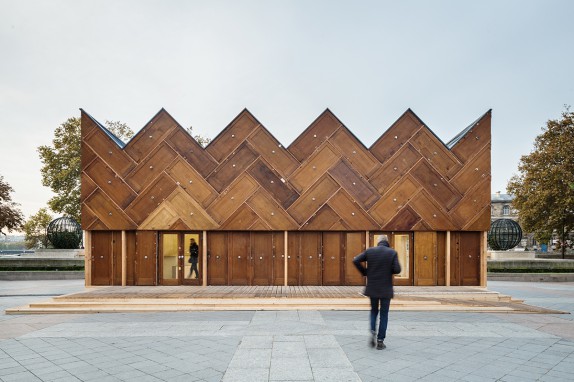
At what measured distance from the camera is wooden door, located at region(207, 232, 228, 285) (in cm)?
1335

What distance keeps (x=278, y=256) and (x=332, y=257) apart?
1.94m

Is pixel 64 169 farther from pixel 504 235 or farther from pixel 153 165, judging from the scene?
pixel 504 235

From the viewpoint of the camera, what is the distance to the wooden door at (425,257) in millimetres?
13406

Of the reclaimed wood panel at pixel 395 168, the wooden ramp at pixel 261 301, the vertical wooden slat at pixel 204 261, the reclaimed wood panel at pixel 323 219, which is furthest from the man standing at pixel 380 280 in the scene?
the vertical wooden slat at pixel 204 261

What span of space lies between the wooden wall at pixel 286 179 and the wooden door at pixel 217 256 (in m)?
0.41

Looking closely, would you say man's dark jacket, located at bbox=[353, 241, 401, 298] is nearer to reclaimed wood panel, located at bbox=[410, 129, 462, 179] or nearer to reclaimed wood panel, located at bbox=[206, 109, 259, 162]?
reclaimed wood panel, located at bbox=[410, 129, 462, 179]

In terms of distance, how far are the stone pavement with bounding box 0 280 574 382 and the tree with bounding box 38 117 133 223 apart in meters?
21.2

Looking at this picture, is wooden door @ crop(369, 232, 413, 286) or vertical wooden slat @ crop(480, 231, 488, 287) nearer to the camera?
vertical wooden slat @ crop(480, 231, 488, 287)

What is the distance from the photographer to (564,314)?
Answer: 9.93 meters

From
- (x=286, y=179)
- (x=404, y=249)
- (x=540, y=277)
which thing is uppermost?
(x=286, y=179)

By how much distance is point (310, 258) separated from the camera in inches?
527

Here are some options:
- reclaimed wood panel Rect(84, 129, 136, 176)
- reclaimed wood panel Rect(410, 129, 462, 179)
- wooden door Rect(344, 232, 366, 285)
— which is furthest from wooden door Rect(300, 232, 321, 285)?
reclaimed wood panel Rect(84, 129, 136, 176)

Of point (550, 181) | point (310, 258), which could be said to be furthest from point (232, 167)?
point (550, 181)

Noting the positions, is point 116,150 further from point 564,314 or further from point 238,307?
point 564,314
